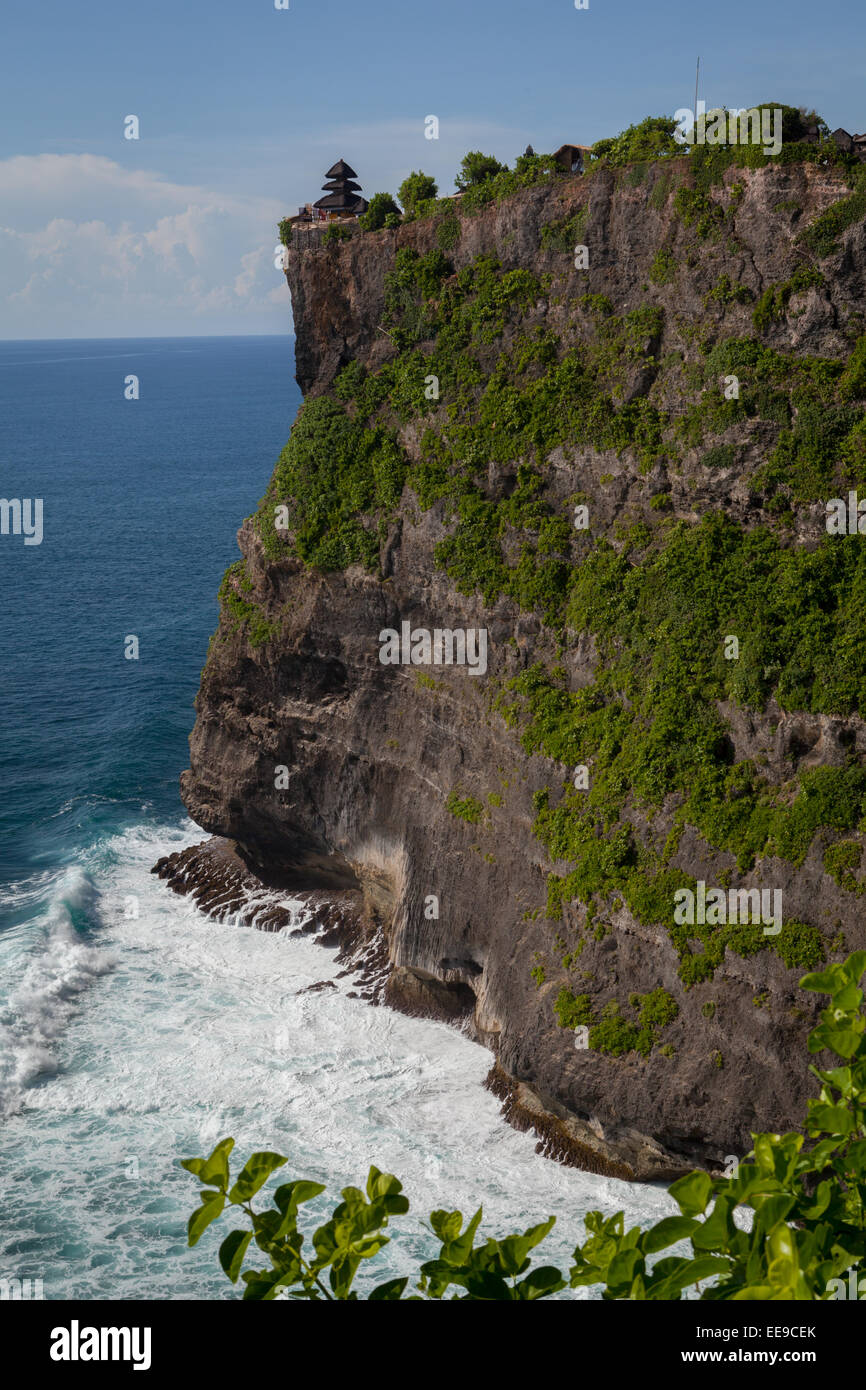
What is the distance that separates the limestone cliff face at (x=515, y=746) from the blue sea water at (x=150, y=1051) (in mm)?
2694

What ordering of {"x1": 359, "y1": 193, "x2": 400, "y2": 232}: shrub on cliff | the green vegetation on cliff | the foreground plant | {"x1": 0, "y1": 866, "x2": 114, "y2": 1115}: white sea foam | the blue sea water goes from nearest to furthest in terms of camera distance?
the foreground plant → the green vegetation on cliff → the blue sea water → {"x1": 0, "y1": 866, "x2": 114, "y2": 1115}: white sea foam → {"x1": 359, "y1": 193, "x2": 400, "y2": 232}: shrub on cliff

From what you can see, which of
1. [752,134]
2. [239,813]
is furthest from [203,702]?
[752,134]

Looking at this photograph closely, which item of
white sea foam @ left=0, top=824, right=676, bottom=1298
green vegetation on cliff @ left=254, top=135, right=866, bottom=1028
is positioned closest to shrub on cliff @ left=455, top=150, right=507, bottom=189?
green vegetation on cliff @ left=254, top=135, right=866, bottom=1028

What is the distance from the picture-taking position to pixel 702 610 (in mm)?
32688

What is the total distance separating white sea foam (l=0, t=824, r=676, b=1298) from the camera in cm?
3072

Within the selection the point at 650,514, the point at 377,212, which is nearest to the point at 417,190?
the point at 377,212

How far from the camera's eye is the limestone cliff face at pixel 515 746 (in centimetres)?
2969

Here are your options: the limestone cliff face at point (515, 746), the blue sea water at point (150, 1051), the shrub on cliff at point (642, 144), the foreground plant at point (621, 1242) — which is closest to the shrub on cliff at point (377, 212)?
the limestone cliff face at point (515, 746)

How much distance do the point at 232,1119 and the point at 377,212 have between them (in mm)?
33210

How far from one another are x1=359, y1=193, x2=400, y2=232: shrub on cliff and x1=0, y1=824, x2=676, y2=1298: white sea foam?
28966 mm

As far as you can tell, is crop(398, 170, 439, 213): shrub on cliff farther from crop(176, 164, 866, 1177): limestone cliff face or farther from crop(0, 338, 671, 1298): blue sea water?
crop(0, 338, 671, 1298): blue sea water

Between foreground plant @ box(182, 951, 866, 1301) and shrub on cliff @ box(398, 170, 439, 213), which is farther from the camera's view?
shrub on cliff @ box(398, 170, 439, 213)

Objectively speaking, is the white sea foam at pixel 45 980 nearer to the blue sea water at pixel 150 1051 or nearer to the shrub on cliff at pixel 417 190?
the blue sea water at pixel 150 1051
